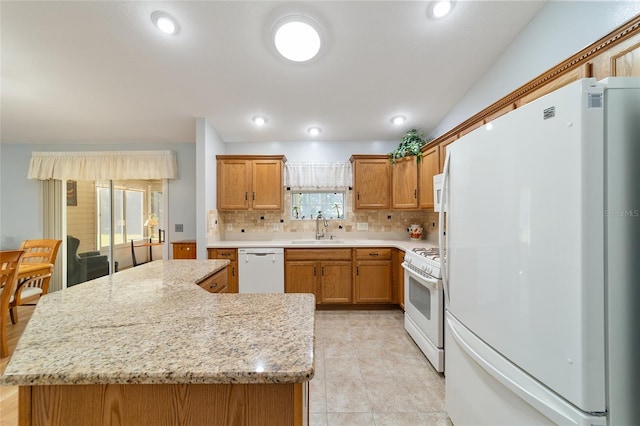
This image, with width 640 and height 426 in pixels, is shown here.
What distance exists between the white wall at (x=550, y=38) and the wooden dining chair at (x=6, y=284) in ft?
14.8

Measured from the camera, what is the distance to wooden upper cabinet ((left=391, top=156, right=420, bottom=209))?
3.15m

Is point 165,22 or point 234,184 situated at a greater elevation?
point 165,22

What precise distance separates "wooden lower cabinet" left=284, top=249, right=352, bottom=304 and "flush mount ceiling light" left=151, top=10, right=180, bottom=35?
2.42 m

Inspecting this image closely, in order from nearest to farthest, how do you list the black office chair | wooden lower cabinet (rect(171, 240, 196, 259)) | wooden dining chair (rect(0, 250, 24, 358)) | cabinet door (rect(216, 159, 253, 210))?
wooden dining chair (rect(0, 250, 24, 358)), wooden lower cabinet (rect(171, 240, 196, 259)), cabinet door (rect(216, 159, 253, 210)), the black office chair

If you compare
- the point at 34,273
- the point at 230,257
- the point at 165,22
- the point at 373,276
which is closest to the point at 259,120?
the point at 165,22

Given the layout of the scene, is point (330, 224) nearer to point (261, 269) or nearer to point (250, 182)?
point (261, 269)

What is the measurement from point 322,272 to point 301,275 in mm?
281

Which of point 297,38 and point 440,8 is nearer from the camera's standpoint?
point 440,8

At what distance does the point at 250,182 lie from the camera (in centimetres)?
343

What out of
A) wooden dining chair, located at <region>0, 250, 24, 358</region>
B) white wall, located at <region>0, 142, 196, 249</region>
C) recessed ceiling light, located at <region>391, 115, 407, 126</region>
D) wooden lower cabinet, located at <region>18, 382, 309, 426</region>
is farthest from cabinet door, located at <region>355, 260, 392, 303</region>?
wooden dining chair, located at <region>0, 250, 24, 358</region>

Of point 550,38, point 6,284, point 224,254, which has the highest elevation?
point 550,38

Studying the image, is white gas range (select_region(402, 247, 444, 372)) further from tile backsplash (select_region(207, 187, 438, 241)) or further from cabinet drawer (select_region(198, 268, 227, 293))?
cabinet drawer (select_region(198, 268, 227, 293))

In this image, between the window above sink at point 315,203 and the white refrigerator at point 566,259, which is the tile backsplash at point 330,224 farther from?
the white refrigerator at point 566,259

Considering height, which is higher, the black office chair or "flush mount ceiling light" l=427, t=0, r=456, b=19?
"flush mount ceiling light" l=427, t=0, r=456, b=19
